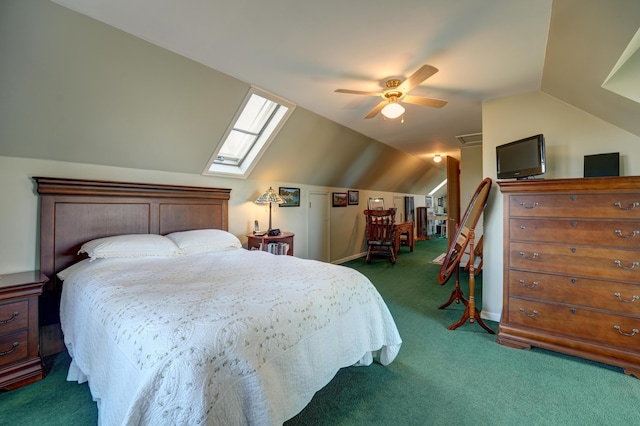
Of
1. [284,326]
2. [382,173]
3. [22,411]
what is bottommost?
[22,411]

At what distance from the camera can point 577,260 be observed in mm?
2145

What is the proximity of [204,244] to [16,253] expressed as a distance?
4.55 feet

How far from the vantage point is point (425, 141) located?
16.1 feet

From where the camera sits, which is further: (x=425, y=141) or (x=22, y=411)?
(x=425, y=141)

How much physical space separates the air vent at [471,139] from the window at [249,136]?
3.08m

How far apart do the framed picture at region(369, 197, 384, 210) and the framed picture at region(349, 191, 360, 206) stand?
0.66 metres

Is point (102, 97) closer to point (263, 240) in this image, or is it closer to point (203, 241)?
point (203, 241)

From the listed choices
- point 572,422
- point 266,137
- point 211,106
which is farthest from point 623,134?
point 211,106

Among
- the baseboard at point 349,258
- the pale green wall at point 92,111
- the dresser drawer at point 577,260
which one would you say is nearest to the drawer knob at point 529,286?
the dresser drawer at point 577,260

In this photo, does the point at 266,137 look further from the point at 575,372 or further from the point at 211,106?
the point at 575,372

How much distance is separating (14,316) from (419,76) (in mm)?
→ 3337

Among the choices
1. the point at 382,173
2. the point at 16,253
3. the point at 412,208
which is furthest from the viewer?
the point at 412,208

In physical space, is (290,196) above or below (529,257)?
above

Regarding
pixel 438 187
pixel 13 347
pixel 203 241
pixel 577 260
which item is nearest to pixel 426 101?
pixel 577 260
